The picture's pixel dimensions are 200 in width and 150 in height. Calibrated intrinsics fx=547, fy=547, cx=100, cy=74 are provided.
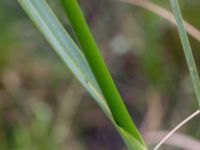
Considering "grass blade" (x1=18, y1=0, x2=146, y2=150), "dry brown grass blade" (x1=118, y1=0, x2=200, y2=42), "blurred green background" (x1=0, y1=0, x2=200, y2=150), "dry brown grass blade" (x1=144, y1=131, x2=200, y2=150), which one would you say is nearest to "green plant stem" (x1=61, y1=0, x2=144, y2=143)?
"grass blade" (x1=18, y1=0, x2=146, y2=150)

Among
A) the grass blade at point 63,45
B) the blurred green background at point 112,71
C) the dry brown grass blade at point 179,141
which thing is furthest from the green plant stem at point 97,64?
the blurred green background at point 112,71

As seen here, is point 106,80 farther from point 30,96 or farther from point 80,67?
point 30,96

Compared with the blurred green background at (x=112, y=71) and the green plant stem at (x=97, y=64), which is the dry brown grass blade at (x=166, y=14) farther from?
the green plant stem at (x=97, y=64)

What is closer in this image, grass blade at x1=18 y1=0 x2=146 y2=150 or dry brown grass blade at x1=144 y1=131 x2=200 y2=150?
grass blade at x1=18 y1=0 x2=146 y2=150

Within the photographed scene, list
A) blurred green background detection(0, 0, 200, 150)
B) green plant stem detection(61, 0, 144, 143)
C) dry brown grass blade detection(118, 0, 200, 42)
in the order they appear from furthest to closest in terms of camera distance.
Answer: blurred green background detection(0, 0, 200, 150)
dry brown grass blade detection(118, 0, 200, 42)
green plant stem detection(61, 0, 144, 143)

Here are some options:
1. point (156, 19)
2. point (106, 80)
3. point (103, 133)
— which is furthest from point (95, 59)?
point (103, 133)

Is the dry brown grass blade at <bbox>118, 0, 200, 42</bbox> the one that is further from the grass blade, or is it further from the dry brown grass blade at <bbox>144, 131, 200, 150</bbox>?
the grass blade

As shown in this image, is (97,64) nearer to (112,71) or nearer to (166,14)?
(166,14)
